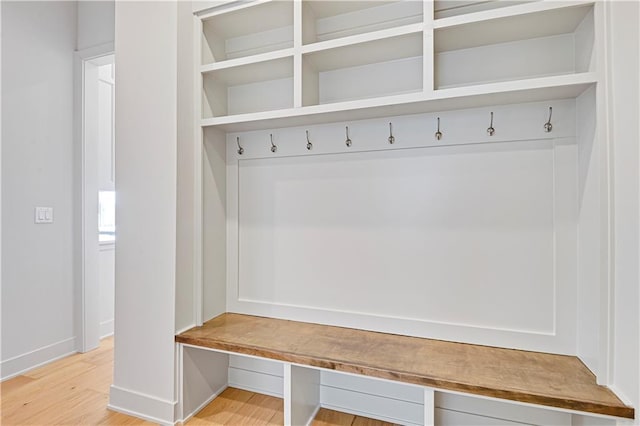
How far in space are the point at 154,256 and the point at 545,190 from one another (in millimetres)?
1918

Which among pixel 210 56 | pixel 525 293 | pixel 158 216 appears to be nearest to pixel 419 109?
pixel 525 293

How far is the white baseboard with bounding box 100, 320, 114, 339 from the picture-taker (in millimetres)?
2889

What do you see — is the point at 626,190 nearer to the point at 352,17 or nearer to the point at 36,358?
the point at 352,17

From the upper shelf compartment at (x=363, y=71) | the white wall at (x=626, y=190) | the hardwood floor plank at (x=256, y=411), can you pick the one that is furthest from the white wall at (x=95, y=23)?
the white wall at (x=626, y=190)

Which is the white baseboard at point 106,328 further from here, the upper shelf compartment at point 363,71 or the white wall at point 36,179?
the upper shelf compartment at point 363,71

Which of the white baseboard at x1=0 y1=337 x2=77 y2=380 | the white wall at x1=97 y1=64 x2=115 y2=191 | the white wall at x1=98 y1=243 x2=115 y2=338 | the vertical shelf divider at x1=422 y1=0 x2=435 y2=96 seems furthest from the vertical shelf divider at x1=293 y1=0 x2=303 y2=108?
the white baseboard at x1=0 y1=337 x2=77 y2=380

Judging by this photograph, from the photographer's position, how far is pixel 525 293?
153cm

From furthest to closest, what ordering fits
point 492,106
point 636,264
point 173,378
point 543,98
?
point 173,378, point 492,106, point 543,98, point 636,264

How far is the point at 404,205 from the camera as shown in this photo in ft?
5.67

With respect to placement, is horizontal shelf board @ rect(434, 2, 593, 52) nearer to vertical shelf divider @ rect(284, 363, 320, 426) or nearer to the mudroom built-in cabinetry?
the mudroom built-in cabinetry

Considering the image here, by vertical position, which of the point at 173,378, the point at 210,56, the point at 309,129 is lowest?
the point at 173,378

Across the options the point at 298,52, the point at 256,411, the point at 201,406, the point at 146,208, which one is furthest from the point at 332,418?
the point at 298,52

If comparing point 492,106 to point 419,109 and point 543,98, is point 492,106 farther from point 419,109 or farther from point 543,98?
point 419,109

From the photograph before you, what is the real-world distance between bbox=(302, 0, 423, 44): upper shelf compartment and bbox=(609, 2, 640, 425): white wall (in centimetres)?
82
